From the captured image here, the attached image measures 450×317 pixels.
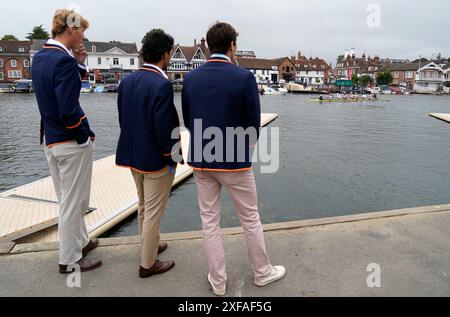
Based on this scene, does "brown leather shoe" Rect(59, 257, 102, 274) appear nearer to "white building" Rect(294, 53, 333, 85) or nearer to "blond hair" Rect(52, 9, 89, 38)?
"blond hair" Rect(52, 9, 89, 38)

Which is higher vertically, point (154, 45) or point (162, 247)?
point (154, 45)

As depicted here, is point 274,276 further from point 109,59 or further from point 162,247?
point 109,59

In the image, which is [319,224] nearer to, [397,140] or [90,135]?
[90,135]

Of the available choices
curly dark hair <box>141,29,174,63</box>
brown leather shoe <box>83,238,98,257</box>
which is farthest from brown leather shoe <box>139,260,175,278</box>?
curly dark hair <box>141,29,174,63</box>

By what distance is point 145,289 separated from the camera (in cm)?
325

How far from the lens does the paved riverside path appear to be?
3.24 meters

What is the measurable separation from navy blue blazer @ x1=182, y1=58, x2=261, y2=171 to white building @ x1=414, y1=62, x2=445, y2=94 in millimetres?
115959

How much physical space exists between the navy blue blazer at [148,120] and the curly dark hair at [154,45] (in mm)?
105

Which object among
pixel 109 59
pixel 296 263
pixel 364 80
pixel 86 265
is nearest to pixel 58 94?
pixel 86 265

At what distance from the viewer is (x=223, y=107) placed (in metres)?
2.95

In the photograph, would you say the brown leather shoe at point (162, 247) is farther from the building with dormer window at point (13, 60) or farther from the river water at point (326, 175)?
the building with dormer window at point (13, 60)

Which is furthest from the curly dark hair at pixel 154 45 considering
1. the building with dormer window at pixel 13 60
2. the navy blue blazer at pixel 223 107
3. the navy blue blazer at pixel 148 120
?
the building with dormer window at pixel 13 60

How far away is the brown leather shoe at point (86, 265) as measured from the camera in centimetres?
349

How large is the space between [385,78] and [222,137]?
388ft
